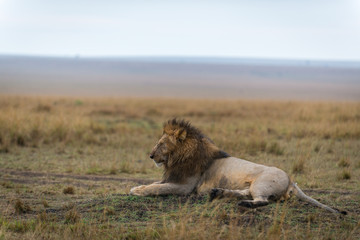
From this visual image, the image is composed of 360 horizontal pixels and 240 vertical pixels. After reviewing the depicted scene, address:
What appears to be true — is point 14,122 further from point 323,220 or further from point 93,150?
point 323,220

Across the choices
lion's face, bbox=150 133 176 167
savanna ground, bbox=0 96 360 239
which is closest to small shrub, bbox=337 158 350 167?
savanna ground, bbox=0 96 360 239

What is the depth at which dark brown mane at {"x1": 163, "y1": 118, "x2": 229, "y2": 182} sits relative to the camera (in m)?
7.28

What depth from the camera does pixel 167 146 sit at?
24.2 ft

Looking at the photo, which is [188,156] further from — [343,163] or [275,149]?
[275,149]

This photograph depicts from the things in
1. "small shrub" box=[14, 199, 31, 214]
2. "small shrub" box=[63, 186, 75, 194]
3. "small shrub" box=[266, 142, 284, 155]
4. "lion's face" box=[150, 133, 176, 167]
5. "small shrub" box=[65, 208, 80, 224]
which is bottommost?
"small shrub" box=[266, 142, 284, 155]

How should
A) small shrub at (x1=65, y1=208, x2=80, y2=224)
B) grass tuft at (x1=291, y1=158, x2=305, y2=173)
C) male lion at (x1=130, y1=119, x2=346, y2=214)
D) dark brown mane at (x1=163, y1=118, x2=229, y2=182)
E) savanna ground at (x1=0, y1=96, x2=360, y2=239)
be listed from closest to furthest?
savanna ground at (x1=0, y1=96, x2=360, y2=239)
small shrub at (x1=65, y1=208, x2=80, y2=224)
male lion at (x1=130, y1=119, x2=346, y2=214)
dark brown mane at (x1=163, y1=118, x2=229, y2=182)
grass tuft at (x1=291, y1=158, x2=305, y2=173)

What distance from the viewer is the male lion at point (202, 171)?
22.0 feet

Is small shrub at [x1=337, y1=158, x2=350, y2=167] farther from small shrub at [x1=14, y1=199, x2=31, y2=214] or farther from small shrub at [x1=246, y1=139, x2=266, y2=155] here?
small shrub at [x1=14, y1=199, x2=31, y2=214]

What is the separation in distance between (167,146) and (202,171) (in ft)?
2.08

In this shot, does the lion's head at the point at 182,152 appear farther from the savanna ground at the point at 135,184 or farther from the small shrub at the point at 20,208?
the small shrub at the point at 20,208

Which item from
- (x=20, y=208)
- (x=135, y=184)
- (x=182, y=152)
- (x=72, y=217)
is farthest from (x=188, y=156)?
(x=20, y=208)

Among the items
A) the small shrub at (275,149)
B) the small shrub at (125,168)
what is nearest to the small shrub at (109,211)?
the small shrub at (125,168)

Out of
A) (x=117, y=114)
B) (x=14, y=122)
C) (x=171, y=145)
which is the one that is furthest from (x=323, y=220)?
(x=117, y=114)

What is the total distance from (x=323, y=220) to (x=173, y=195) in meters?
2.15
